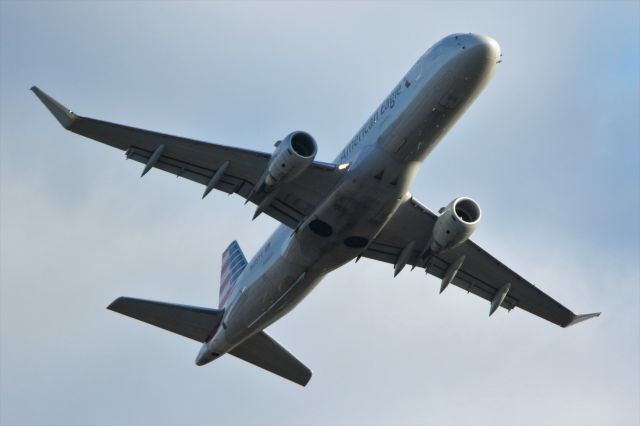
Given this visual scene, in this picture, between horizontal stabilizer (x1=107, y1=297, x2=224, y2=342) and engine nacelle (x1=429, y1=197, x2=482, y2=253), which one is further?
horizontal stabilizer (x1=107, y1=297, x2=224, y2=342)

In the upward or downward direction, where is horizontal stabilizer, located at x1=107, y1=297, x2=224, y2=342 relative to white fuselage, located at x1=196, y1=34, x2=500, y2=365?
downward

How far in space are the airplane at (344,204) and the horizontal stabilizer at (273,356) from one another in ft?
0.59

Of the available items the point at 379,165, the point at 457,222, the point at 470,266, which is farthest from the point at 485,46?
the point at 470,266

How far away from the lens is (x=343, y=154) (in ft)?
126

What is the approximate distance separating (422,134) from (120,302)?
15.9 m

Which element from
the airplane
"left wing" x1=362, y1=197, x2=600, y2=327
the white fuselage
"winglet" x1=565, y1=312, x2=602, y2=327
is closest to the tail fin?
the airplane

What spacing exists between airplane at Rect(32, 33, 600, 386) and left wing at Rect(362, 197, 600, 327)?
0.17 ft

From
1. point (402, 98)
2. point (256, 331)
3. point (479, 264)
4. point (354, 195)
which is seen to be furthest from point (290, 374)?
point (402, 98)

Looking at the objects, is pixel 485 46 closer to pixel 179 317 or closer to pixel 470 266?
pixel 470 266

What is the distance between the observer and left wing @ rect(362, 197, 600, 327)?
40875mm

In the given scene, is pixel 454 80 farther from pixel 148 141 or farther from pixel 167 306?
pixel 167 306

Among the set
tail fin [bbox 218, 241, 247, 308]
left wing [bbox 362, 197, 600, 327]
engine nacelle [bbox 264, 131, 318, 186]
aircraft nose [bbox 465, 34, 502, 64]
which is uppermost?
aircraft nose [bbox 465, 34, 502, 64]

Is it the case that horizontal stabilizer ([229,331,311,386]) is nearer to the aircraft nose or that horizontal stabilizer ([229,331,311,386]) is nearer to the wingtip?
the wingtip

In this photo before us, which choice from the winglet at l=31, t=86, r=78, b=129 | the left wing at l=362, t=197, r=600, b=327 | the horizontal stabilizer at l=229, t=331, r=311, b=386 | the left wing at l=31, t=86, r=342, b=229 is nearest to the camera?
the winglet at l=31, t=86, r=78, b=129
